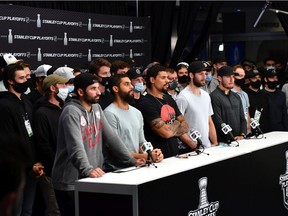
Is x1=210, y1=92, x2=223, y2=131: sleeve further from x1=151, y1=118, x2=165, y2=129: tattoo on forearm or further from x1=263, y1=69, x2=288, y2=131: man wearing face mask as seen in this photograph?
x1=263, y1=69, x2=288, y2=131: man wearing face mask

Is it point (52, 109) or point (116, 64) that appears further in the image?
point (116, 64)

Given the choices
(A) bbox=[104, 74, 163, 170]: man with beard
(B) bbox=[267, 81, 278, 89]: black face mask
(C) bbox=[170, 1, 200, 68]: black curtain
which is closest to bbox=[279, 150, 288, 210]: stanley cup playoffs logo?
(A) bbox=[104, 74, 163, 170]: man with beard

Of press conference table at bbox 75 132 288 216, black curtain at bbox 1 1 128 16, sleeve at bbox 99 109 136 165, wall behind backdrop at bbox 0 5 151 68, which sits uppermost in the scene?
black curtain at bbox 1 1 128 16

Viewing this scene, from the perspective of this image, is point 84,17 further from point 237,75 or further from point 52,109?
point 52,109

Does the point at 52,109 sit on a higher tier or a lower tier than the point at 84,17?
lower

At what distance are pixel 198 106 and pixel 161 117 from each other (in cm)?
83

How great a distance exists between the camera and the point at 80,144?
4191 millimetres

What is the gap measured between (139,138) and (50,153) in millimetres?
694

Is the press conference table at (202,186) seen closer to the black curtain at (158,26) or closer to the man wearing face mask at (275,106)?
the man wearing face mask at (275,106)

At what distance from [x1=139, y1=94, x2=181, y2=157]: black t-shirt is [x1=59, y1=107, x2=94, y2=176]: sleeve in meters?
1.13

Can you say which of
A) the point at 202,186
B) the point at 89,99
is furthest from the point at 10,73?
the point at 202,186

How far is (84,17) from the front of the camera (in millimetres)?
8969

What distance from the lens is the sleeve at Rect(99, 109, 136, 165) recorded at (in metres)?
4.52

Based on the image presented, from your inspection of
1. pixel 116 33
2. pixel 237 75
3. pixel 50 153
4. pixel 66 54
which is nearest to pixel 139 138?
pixel 50 153
